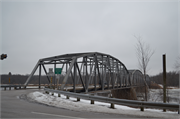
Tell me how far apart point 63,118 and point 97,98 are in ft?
14.2

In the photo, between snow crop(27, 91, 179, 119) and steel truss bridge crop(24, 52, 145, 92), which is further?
steel truss bridge crop(24, 52, 145, 92)

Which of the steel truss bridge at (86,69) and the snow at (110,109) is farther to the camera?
the steel truss bridge at (86,69)

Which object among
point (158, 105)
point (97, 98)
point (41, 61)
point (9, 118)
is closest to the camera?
point (9, 118)

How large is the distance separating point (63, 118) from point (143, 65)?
909 cm

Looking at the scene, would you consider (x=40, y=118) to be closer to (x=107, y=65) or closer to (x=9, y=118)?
(x=9, y=118)

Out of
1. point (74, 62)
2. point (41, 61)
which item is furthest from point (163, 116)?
point (41, 61)

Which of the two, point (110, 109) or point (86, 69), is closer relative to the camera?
point (110, 109)

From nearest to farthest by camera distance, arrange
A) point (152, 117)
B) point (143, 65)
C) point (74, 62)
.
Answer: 1. point (152, 117)
2. point (143, 65)
3. point (74, 62)

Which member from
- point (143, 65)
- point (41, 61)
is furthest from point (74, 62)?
point (41, 61)

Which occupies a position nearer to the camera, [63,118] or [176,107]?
[63,118]

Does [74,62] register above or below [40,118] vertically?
above

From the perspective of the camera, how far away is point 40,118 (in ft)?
21.9

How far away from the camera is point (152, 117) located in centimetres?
730

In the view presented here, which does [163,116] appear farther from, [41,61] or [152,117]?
[41,61]
